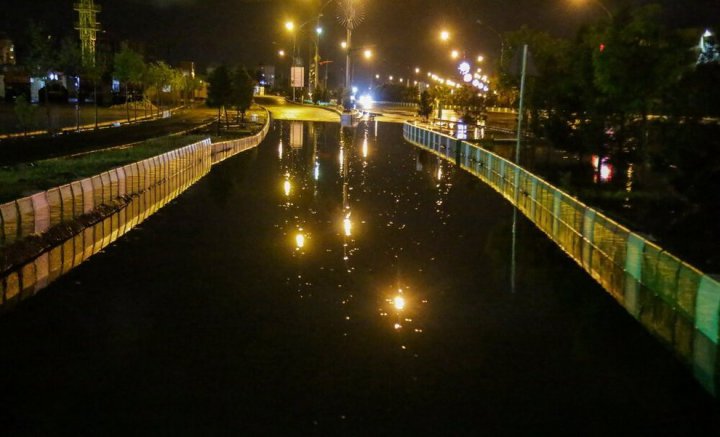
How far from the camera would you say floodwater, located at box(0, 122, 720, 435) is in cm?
705

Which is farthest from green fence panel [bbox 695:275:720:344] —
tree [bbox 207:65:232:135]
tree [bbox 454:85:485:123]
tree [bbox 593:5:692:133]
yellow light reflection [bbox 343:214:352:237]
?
tree [bbox 454:85:485:123]

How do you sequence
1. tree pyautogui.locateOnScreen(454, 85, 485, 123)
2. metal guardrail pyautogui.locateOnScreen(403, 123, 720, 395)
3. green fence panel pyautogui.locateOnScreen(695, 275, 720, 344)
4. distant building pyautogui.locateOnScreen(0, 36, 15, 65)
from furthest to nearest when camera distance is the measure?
distant building pyautogui.locateOnScreen(0, 36, 15, 65) < tree pyautogui.locateOnScreen(454, 85, 485, 123) < metal guardrail pyautogui.locateOnScreen(403, 123, 720, 395) < green fence panel pyautogui.locateOnScreen(695, 275, 720, 344)

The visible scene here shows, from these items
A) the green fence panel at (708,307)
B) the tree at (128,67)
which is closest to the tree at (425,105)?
the tree at (128,67)

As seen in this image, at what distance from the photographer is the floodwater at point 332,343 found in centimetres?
705

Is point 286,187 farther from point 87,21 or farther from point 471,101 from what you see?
point 87,21

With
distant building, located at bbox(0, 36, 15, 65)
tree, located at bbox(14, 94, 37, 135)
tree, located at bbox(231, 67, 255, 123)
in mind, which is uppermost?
distant building, located at bbox(0, 36, 15, 65)

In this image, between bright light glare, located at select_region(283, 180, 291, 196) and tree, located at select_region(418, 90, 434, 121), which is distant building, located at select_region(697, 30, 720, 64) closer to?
bright light glare, located at select_region(283, 180, 291, 196)

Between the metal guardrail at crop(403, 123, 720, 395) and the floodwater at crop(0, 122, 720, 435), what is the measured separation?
0.84ft

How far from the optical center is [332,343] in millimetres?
9125

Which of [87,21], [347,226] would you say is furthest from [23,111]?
[87,21]

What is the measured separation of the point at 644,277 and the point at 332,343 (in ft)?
16.2

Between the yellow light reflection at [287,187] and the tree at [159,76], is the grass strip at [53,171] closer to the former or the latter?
the yellow light reflection at [287,187]

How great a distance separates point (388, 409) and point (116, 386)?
241 cm

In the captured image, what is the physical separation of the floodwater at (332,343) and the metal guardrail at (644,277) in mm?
257
